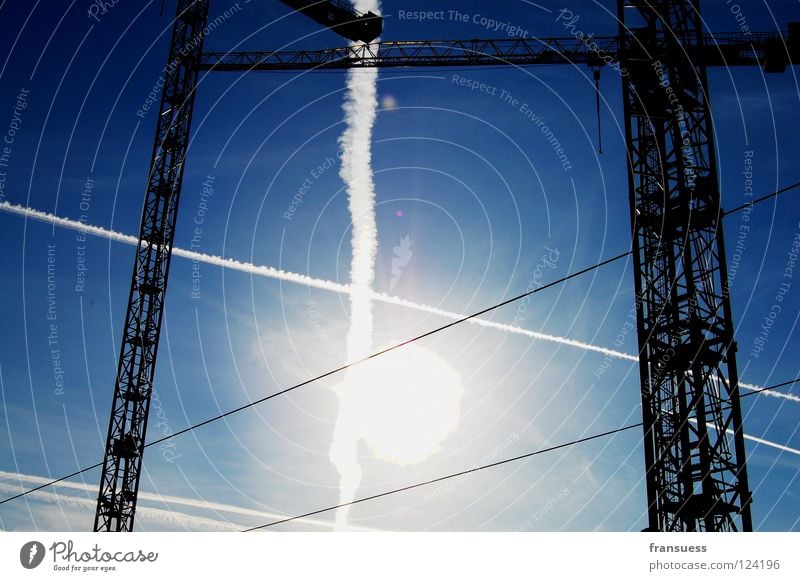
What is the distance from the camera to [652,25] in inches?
1106

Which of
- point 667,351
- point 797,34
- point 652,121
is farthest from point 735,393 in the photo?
point 797,34

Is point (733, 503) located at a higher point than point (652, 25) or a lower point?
lower

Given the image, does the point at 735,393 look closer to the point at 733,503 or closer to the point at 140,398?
the point at 733,503

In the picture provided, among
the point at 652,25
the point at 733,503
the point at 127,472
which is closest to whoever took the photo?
the point at 733,503

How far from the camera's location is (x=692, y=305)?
25.7 m

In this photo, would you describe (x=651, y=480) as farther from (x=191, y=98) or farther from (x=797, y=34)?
(x=191, y=98)

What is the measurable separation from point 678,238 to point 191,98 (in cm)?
2790
